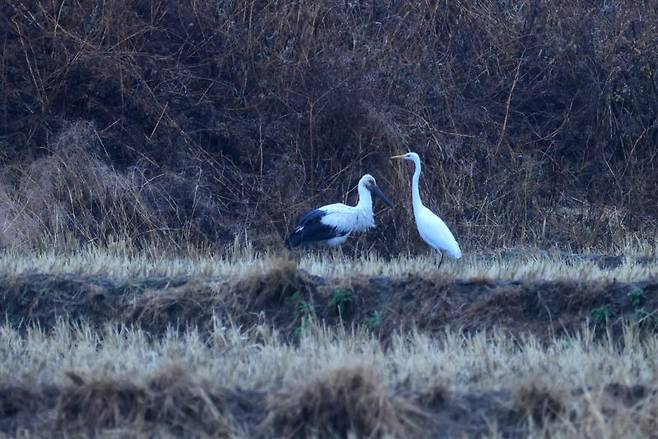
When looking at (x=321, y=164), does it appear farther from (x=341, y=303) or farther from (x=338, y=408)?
(x=338, y=408)

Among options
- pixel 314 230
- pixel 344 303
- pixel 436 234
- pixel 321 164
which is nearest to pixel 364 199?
pixel 314 230

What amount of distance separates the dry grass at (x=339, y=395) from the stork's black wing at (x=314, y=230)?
5.24 meters

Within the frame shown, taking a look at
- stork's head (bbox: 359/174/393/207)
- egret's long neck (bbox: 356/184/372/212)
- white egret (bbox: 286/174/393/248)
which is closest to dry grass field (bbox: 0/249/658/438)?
white egret (bbox: 286/174/393/248)

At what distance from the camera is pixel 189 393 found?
5.52 metres

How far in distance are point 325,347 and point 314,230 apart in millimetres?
4925

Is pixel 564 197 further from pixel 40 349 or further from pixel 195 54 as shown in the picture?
pixel 40 349

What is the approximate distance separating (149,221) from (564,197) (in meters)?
4.87

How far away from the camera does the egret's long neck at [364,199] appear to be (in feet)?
40.3

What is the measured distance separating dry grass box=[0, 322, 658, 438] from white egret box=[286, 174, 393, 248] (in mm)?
5255

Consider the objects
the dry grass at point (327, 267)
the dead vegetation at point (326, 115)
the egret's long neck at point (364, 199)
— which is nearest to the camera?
the dry grass at point (327, 267)

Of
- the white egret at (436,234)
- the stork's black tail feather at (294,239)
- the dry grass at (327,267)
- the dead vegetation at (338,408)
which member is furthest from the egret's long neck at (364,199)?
the dead vegetation at (338,408)

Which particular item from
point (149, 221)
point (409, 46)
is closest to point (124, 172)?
point (149, 221)

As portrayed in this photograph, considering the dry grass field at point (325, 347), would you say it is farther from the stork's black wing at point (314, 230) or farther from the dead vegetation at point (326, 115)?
the dead vegetation at point (326, 115)

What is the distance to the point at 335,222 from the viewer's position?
1180 centimetres
